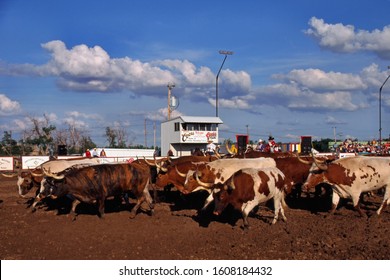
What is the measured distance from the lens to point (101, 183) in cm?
1056

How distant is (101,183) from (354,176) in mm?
5888

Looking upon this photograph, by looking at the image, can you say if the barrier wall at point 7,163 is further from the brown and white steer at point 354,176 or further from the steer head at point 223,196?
the brown and white steer at point 354,176

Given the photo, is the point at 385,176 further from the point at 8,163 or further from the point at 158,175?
the point at 8,163

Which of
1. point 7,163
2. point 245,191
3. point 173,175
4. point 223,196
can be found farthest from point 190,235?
point 7,163

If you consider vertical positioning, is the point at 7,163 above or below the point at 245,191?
below

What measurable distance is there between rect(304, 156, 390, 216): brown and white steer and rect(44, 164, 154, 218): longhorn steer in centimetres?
399

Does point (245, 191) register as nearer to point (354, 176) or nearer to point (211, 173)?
point (211, 173)

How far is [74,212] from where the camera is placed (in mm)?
10859

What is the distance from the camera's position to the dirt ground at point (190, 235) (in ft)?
23.8

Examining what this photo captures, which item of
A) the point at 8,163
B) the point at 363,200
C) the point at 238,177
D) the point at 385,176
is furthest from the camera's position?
the point at 8,163

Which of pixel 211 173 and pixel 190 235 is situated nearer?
pixel 190 235
